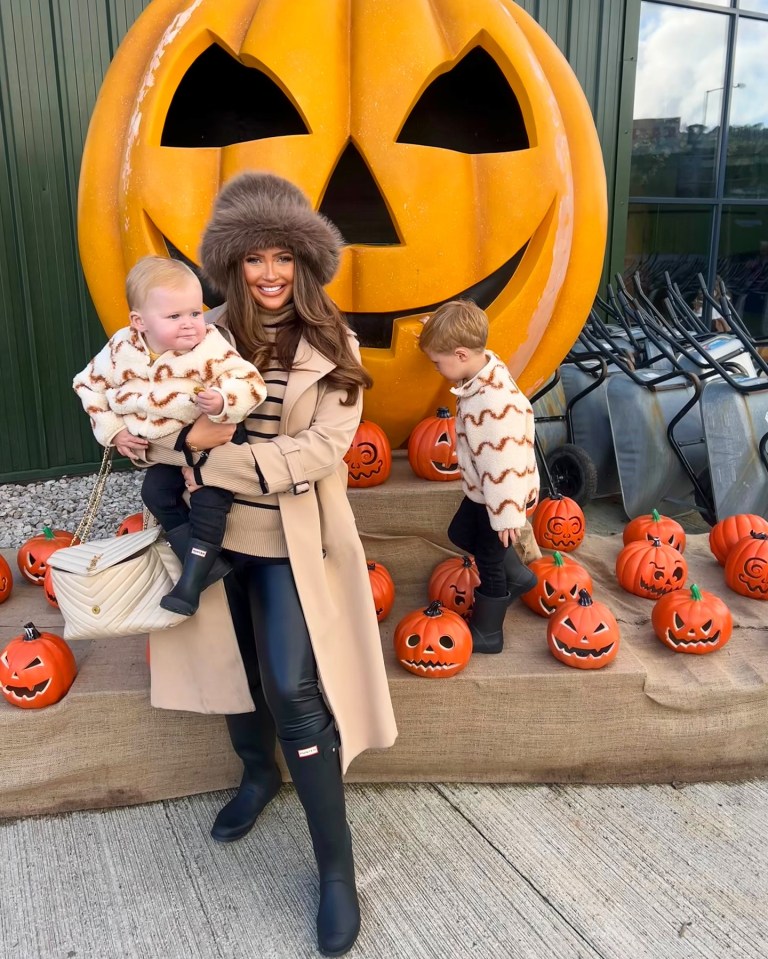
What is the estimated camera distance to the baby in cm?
158

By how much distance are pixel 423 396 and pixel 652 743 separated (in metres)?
1.34

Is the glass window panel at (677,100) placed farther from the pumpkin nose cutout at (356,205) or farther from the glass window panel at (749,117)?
the pumpkin nose cutout at (356,205)

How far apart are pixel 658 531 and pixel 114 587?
78.1 inches

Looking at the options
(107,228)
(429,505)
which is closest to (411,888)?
(429,505)

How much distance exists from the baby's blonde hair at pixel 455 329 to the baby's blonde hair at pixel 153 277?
66 centimetres

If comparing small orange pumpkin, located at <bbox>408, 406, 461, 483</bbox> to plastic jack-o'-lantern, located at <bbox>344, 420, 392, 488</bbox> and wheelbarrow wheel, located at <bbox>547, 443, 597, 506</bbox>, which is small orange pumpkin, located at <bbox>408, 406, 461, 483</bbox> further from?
wheelbarrow wheel, located at <bbox>547, 443, 597, 506</bbox>

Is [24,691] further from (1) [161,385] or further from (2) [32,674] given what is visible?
(1) [161,385]

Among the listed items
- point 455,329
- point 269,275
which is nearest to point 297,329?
point 269,275

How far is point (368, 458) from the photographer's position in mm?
2682

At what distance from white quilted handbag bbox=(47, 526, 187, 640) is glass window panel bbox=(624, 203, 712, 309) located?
5.69m

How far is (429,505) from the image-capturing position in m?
2.71

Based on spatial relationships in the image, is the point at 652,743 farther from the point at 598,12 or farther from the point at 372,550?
the point at 598,12

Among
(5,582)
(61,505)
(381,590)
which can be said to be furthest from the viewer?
(61,505)

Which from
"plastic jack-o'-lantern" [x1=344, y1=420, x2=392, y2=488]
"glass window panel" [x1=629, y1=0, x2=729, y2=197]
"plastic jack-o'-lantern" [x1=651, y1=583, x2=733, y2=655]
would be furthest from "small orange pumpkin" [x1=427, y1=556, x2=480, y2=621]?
"glass window panel" [x1=629, y1=0, x2=729, y2=197]
